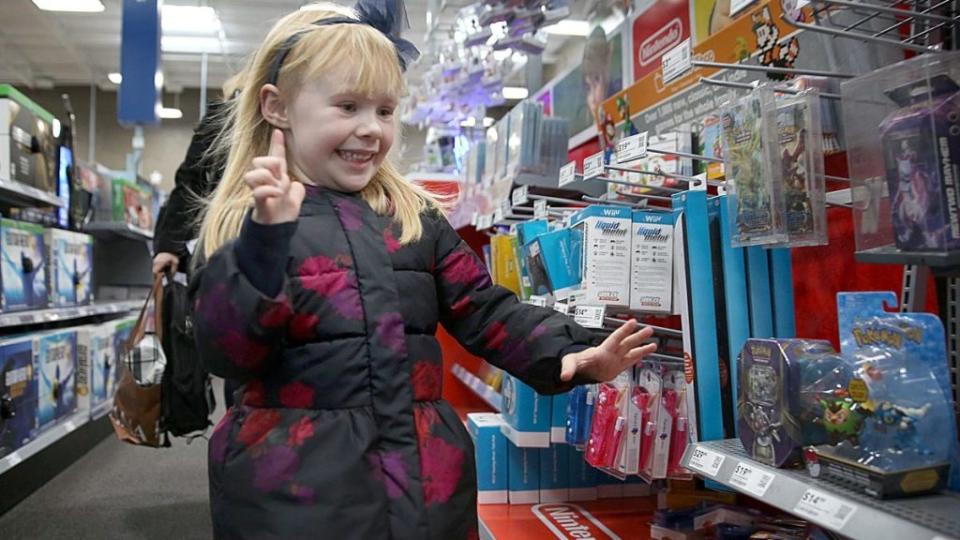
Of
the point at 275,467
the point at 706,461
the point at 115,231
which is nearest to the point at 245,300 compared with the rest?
the point at 275,467

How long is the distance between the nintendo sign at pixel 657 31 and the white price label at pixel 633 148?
0.93m

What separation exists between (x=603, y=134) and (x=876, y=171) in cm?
167

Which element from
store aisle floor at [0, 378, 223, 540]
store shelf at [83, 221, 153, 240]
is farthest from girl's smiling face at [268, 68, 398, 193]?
store shelf at [83, 221, 153, 240]

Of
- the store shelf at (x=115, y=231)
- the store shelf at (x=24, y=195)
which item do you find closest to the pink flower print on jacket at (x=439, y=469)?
the store shelf at (x=24, y=195)

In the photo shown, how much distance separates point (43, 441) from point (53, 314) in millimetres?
665

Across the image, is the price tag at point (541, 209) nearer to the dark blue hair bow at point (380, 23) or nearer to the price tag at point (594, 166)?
the price tag at point (594, 166)

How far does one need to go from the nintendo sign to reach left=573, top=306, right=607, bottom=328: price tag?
111 centimetres

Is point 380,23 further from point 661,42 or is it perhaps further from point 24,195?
point 24,195

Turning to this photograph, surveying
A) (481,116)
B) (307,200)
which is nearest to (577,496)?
(307,200)

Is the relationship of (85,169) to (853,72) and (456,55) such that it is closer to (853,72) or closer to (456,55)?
(456,55)

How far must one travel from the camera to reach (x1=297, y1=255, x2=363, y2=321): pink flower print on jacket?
1.24 meters

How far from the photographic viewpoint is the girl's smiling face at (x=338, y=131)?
1308 millimetres

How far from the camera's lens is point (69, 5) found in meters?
9.08

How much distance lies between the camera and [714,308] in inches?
55.1
